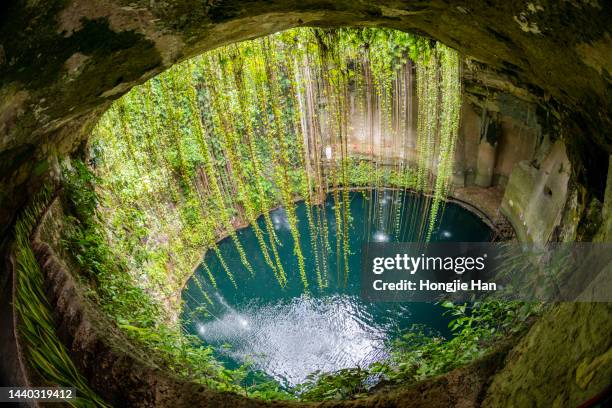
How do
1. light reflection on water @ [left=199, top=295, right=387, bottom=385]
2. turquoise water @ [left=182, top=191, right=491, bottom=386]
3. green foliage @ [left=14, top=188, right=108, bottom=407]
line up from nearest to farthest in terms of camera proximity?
green foliage @ [left=14, top=188, right=108, bottom=407], light reflection on water @ [left=199, top=295, right=387, bottom=385], turquoise water @ [left=182, top=191, right=491, bottom=386]

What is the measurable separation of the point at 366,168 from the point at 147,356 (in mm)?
6787

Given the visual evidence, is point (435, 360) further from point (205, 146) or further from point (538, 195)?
point (538, 195)

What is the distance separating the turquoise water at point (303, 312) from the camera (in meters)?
5.53

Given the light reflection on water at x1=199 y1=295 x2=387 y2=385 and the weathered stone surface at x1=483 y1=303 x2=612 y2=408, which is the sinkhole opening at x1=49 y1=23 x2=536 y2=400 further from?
the weathered stone surface at x1=483 y1=303 x2=612 y2=408

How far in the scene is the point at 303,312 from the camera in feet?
20.2

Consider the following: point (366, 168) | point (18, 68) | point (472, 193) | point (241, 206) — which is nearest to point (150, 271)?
point (241, 206)

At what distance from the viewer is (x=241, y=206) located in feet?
26.4

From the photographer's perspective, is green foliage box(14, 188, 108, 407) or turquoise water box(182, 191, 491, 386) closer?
green foliage box(14, 188, 108, 407)

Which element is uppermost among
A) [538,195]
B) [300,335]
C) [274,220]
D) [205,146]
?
[274,220]

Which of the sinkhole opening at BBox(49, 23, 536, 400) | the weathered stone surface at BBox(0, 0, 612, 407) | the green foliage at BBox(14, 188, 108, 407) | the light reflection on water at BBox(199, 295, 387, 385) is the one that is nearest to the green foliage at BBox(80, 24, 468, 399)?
the sinkhole opening at BBox(49, 23, 536, 400)

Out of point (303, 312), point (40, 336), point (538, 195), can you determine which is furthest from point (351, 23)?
point (538, 195)

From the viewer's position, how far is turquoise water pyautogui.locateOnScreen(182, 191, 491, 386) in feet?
18.1

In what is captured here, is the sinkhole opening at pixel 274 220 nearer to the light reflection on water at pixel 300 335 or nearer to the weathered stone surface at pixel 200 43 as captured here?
the light reflection on water at pixel 300 335

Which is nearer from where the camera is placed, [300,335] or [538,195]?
[300,335]
